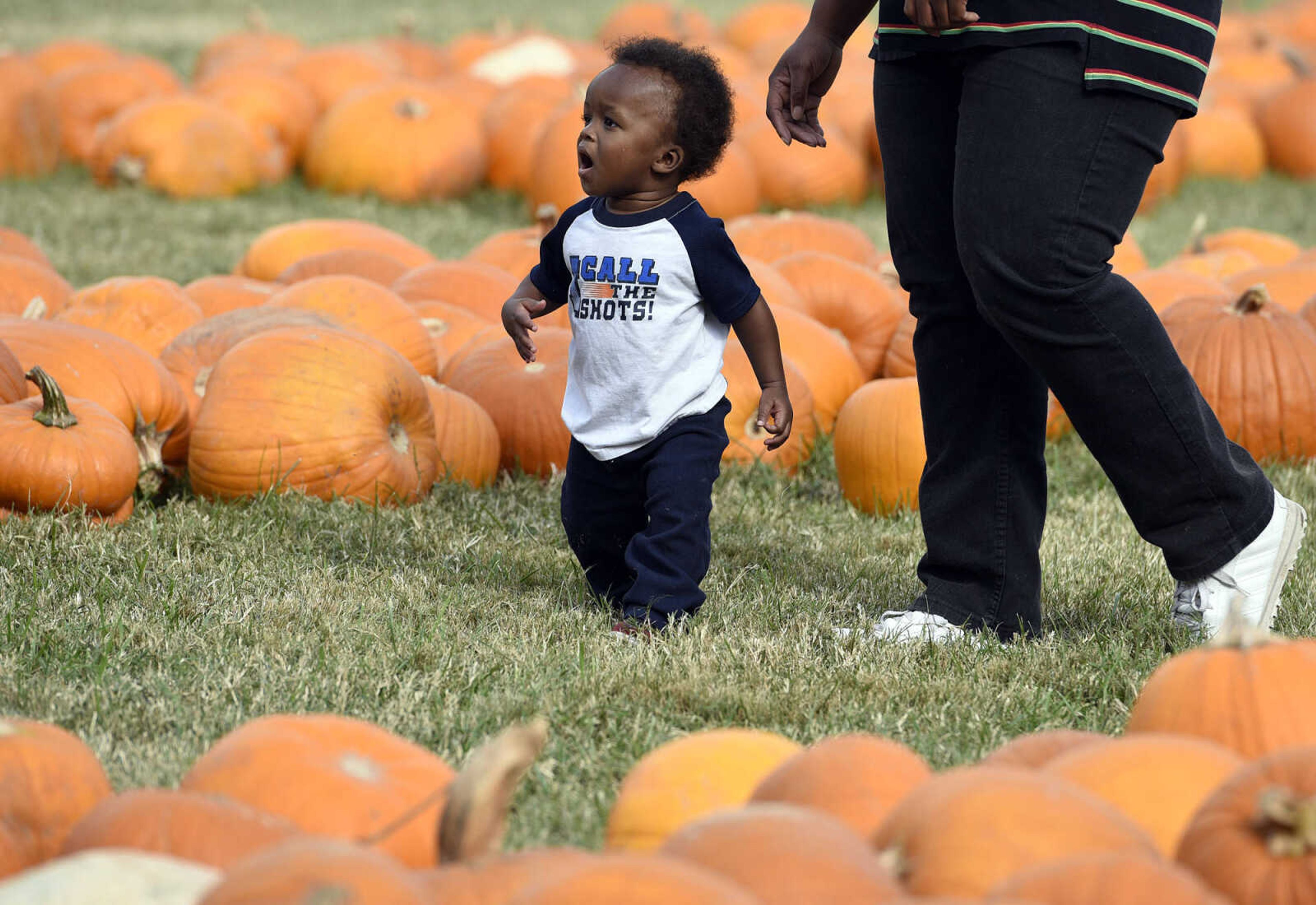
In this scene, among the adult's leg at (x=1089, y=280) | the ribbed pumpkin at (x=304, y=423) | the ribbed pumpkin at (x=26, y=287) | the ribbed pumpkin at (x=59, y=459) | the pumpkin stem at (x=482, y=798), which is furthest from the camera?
the ribbed pumpkin at (x=26, y=287)

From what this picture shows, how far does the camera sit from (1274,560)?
9.80 ft

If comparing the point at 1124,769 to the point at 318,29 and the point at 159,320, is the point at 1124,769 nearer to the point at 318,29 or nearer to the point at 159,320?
the point at 159,320

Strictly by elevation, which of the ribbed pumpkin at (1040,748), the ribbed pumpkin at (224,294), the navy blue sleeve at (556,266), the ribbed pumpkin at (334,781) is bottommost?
the ribbed pumpkin at (224,294)

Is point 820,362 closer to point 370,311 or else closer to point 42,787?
point 370,311

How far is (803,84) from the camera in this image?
326 centimetres

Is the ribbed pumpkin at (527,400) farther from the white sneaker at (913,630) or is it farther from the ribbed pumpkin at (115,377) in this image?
the white sneaker at (913,630)

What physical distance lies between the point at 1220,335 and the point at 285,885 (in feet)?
14.0

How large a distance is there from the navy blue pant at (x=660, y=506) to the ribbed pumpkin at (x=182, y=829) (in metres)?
1.59

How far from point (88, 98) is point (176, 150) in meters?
1.22

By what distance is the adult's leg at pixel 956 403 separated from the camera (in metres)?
3.11

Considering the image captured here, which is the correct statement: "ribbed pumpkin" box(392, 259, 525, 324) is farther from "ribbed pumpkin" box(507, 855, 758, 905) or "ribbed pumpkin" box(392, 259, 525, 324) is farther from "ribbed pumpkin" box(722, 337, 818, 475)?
"ribbed pumpkin" box(507, 855, 758, 905)

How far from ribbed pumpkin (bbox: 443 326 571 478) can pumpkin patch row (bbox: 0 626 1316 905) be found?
2.71 metres

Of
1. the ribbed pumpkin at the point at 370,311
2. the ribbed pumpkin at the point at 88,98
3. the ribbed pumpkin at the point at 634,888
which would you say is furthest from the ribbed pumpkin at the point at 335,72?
the ribbed pumpkin at the point at 634,888

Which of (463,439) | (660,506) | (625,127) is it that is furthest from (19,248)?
(660,506)
